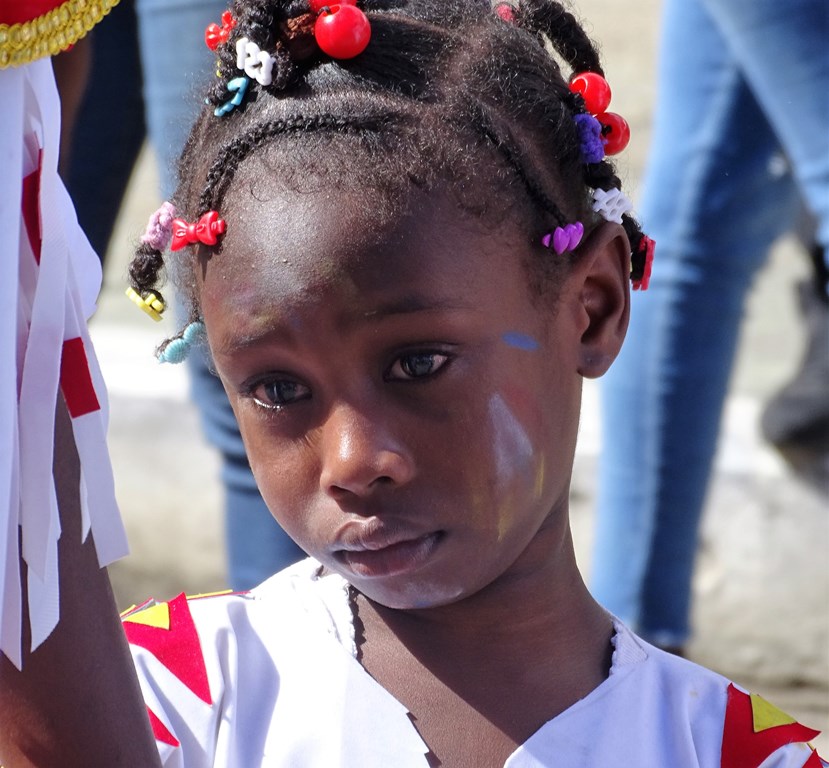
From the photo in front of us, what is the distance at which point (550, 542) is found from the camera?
1532 mm

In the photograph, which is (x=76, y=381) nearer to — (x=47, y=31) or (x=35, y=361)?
(x=35, y=361)

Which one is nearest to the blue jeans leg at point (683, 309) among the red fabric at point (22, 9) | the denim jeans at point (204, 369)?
the denim jeans at point (204, 369)

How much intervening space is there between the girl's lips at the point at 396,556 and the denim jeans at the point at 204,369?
994 mm

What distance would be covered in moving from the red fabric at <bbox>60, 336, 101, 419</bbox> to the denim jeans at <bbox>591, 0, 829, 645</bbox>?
1.52m

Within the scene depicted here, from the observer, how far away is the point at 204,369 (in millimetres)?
2379

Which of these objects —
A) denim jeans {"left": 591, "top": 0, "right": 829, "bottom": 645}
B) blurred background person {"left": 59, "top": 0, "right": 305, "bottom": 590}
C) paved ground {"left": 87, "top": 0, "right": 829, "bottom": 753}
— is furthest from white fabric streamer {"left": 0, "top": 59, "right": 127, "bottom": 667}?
paved ground {"left": 87, "top": 0, "right": 829, "bottom": 753}

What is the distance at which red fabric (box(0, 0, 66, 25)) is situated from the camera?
3.33 feet

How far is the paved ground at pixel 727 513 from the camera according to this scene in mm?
3285

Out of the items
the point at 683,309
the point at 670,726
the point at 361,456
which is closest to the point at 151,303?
the point at 361,456

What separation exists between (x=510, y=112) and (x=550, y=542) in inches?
18.3

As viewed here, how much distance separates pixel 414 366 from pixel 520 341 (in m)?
0.13

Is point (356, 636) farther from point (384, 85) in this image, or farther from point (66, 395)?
point (384, 85)

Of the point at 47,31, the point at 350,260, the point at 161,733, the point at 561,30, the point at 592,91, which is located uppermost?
the point at 561,30

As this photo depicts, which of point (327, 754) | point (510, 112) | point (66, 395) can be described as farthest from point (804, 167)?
point (66, 395)
